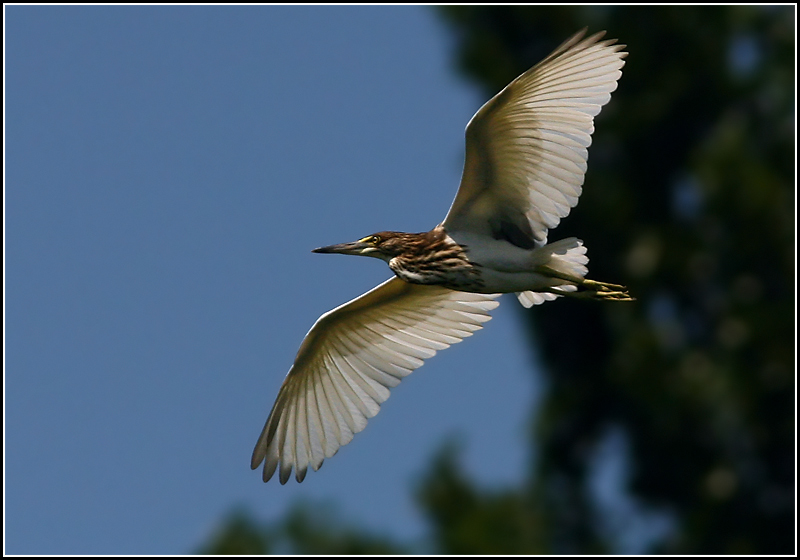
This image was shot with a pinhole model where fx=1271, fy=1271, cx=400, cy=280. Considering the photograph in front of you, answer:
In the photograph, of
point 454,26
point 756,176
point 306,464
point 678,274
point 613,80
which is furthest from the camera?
point 454,26

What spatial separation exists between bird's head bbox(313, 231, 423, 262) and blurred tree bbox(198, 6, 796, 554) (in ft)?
25.1

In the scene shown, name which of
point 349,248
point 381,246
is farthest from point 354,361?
point 381,246

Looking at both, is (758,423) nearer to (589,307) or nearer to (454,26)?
(589,307)

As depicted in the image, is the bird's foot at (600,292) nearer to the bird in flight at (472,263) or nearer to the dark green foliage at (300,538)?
the bird in flight at (472,263)

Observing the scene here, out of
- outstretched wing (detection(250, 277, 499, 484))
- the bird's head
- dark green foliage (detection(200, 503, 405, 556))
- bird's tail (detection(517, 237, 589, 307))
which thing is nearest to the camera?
bird's tail (detection(517, 237, 589, 307))

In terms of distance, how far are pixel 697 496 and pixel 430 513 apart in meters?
3.62

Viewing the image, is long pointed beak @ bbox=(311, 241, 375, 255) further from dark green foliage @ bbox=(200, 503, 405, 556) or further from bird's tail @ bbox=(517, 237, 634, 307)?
dark green foliage @ bbox=(200, 503, 405, 556)

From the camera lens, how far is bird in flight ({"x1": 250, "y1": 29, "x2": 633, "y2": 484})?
6.60m

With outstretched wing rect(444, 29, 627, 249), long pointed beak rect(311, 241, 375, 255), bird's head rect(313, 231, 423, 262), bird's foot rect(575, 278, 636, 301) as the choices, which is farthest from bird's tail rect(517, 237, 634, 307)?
long pointed beak rect(311, 241, 375, 255)

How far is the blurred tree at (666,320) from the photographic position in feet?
54.6

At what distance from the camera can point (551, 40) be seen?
1930cm

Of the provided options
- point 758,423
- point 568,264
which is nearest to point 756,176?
point 758,423

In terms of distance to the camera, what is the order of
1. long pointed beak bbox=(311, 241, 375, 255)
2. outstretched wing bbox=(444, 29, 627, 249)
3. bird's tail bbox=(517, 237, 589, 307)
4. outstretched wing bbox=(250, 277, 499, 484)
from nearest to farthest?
outstretched wing bbox=(444, 29, 627, 249) < bird's tail bbox=(517, 237, 589, 307) < long pointed beak bbox=(311, 241, 375, 255) < outstretched wing bbox=(250, 277, 499, 484)

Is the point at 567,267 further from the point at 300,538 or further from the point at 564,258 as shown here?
the point at 300,538
